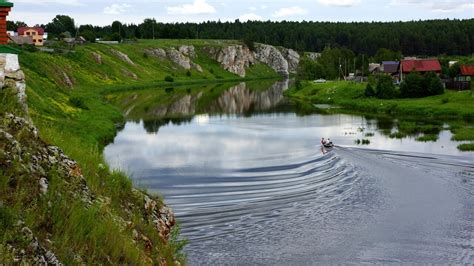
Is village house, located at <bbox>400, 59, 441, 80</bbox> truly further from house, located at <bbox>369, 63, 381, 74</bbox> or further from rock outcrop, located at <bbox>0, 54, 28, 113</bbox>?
rock outcrop, located at <bbox>0, 54, 28, 113</bbox>

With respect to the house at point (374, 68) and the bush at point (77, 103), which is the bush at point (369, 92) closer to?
Answer: the house at point (374, 68)

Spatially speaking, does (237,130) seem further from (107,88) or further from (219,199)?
(107,88)

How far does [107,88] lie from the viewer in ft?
369

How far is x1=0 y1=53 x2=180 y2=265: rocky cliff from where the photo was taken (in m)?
9.84

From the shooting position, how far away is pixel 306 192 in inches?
1433

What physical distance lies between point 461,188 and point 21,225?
107 feet

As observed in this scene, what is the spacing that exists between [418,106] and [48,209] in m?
75.3

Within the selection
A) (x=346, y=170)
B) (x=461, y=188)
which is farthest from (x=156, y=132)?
(x=461, y=188)

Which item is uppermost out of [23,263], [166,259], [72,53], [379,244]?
[72,53]

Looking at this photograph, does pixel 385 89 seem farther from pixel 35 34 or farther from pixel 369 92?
pixel 35 34

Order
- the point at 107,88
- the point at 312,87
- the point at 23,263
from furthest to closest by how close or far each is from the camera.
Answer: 1. the point at 312,87
2. the point at 107,88
3. the point at 23,263

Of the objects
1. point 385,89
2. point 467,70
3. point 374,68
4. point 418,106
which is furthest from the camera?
point 374,68

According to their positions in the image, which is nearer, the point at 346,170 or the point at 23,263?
the point at 23,263

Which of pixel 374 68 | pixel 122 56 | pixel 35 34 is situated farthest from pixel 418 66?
pixel 35 34
